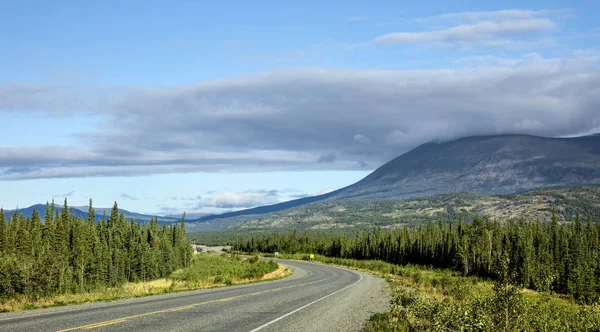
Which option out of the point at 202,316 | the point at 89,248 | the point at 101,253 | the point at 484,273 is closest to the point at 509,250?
the point at 484,273

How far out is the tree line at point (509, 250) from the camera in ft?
335

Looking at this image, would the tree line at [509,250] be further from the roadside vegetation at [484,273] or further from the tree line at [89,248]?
the tree line at [89,248]

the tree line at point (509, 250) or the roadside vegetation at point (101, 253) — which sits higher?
the roadside vegetation at point (101, 253)

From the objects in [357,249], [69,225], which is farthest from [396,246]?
[69,225]

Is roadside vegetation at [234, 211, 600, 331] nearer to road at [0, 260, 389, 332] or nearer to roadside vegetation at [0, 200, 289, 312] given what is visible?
road at [0, 260, 389, 332]

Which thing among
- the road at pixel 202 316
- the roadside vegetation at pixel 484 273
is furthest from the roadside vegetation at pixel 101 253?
the road at pixel 202 316

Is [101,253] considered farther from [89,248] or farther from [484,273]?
[484,273]

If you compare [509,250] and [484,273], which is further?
[484,273]

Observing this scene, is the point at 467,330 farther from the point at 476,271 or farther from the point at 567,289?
the point at 476,271

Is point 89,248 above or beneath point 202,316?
beneath

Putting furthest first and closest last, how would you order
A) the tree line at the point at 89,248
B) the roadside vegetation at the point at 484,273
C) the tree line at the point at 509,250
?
1. the tree line at the point at 509,250
2. the tree line at the point at 89,248
3. the roadside vegetation at the point at 484,273

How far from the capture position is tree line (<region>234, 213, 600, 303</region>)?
102125 mm

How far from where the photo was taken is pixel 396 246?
155 metres

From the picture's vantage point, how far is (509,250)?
4294 inches
